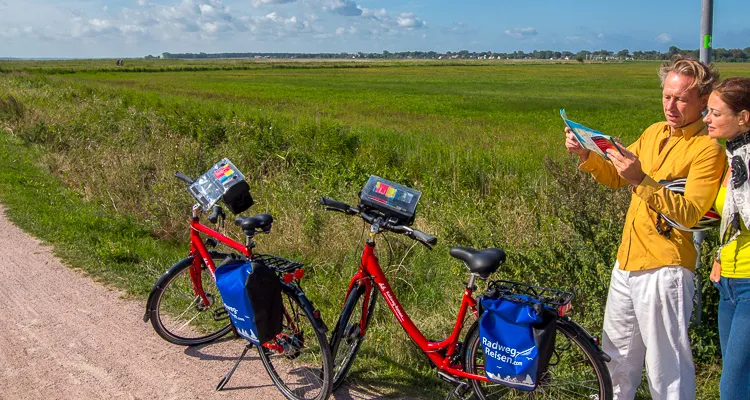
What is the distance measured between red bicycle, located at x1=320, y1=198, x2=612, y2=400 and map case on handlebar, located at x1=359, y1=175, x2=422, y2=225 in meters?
0.03

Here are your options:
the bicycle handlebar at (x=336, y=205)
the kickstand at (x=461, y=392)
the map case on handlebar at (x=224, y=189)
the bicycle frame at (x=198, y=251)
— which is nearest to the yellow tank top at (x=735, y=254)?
the kickstand at (x=461, y=392)

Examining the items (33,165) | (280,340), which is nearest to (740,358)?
(280,340)

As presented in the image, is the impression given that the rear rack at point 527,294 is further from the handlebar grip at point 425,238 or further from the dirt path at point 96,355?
the dirt path at point 96,355

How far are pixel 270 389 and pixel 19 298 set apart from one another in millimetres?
2956

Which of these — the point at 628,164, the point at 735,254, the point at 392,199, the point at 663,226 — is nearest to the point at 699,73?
the point at 628,164

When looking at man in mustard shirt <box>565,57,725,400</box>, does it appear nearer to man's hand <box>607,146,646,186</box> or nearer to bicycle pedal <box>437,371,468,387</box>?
man's hand <box>607,146,646,186</box>

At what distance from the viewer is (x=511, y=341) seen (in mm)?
2949

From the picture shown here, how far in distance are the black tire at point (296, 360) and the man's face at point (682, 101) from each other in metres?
2.19

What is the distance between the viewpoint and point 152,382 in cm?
403

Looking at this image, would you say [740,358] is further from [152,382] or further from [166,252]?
[166,252]

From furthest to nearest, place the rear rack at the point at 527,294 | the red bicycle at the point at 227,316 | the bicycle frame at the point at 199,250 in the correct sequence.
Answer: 1. the bicycle frame at the point at 199,250
2. the red bicycle at the point at 227,316
3. the rear rack at the point at 527,294

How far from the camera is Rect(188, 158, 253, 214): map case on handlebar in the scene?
13.4 feet

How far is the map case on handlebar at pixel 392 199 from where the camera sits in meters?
3.45

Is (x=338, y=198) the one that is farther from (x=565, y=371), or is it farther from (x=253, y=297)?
(x=565, y=371)
